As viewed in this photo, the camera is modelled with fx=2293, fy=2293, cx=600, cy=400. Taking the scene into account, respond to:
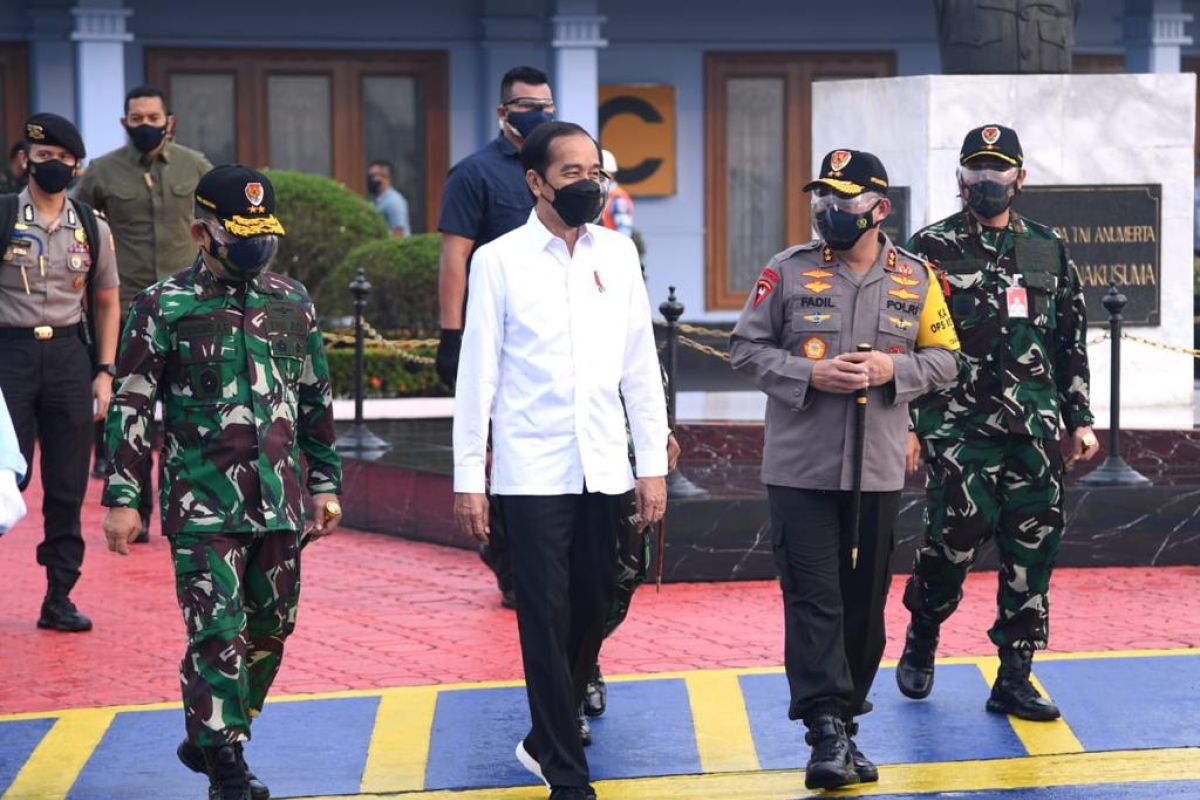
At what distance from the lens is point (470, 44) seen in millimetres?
23156

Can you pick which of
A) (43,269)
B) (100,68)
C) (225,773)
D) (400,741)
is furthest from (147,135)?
(100,68)

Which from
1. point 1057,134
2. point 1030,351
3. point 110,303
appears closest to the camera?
point 1030,351

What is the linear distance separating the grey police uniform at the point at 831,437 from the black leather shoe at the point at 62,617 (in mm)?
3458

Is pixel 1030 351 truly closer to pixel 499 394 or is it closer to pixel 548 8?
pixel 499 394

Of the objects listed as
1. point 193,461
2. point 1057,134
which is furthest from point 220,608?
point 1057,134

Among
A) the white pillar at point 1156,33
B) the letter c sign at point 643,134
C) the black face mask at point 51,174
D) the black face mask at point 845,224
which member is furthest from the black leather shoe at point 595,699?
the white pillar at point 1156,33

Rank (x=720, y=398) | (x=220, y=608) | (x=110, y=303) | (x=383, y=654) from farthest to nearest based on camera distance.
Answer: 1. (x=720, y=398)
2. (x=110, y=303)
3. (x=383, y=654)
4. (x=220, y=608)

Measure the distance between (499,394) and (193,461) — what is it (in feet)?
2.86

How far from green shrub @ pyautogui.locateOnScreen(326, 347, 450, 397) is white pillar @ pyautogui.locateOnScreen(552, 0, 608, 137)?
248 inches

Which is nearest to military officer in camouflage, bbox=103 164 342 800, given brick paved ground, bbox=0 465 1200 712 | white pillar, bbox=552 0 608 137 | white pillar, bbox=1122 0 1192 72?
brick paved ground, bbox=0 465 1200 712

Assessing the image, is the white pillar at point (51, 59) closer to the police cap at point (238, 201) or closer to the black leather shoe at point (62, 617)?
the black leather shoe at point (62, 617)

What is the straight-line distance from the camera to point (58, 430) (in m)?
9.07

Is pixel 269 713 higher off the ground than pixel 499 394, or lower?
lower

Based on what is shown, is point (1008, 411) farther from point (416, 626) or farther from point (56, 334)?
point (56, 334)
